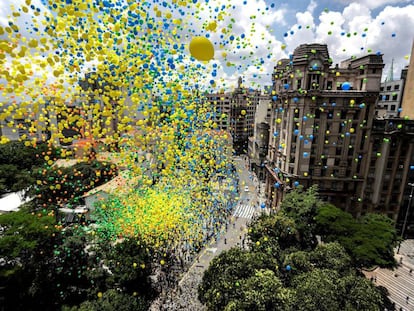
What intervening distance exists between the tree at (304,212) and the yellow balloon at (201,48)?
17.0 meters

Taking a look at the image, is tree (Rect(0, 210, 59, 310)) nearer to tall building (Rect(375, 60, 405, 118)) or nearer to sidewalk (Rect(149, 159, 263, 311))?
sidewalk (Rect(149, 159, 263, 311))

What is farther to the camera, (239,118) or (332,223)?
(239,118)

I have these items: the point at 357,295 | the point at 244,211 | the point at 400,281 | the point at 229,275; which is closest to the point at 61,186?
the point at 244,211

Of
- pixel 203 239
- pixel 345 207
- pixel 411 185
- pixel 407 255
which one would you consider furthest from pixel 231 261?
pixel 411 185

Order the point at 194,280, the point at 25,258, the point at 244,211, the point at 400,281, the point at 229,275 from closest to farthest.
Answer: the point at 229,275 → the point at 25,258 → the point at 194,280 → the point at 400,281 → the point at 244,211

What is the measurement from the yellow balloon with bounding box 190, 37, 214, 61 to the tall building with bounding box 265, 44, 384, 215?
57.3ft

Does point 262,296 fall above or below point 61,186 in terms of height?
above

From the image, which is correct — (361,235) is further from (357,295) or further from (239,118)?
(239,118)

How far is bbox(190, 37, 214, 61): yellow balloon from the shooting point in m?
6.42

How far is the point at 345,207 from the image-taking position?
84.6 ft

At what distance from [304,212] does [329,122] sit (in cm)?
1042

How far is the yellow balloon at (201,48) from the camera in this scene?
6.42 meters

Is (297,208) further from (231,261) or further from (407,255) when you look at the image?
(407,255)

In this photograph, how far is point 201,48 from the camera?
649 centimetres
